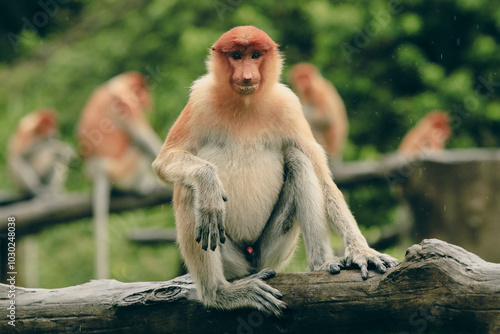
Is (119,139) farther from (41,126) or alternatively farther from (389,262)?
(389,262)

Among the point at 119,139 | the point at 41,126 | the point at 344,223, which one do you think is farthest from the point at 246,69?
the point at 41,126

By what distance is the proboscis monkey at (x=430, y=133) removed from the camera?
10.6 m

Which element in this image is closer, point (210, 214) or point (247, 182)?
point (210, 214)

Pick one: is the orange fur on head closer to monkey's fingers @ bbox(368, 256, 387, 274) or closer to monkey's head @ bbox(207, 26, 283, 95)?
monkey's head @ bbox(207, 26, 283, 95)

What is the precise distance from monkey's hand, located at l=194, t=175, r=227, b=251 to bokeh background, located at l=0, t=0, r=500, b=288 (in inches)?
255

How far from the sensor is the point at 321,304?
117 inches

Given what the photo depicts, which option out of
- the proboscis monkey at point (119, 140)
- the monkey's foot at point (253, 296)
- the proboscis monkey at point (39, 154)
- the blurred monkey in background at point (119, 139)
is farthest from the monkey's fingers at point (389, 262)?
the proboscis monkey at point (39, 154)

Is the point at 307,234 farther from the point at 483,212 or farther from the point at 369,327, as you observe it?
the point at 483,212

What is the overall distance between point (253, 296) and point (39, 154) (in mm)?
7531

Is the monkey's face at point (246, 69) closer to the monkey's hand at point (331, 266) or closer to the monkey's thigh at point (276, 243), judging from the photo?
the monkey's thigh at point (276, 243)

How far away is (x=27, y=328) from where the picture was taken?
3301mm

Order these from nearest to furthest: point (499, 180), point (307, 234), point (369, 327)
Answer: point (369, 327)
point (307, 234)
point (499, 180)

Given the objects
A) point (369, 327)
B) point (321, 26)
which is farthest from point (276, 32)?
point (369, 327)

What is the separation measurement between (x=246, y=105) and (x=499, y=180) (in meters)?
4.93
